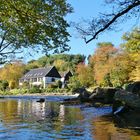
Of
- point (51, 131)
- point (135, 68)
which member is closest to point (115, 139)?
point (51, 131)

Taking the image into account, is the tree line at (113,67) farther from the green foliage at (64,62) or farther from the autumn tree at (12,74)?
the green foliage at (64,62)

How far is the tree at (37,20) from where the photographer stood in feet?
42.7

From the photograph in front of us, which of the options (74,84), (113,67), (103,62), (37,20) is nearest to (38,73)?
(74,84)

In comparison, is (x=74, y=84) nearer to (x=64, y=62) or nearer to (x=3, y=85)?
(x=3, y=85)

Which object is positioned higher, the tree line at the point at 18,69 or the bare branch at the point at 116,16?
the tree line at the point at 18,69

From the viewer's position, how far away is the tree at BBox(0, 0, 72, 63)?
42.7 feet

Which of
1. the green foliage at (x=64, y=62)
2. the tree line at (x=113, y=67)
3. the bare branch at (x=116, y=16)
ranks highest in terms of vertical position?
the green foliage at (x=64, y=62)

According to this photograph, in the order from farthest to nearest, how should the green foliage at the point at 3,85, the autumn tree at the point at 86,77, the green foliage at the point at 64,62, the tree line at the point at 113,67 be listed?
1. the green foliage at the point at 64,62
2. the green foliage at the point at 3,85
3. the autumn tree at the point at 86,77
4. the tree line at the point at 113,67

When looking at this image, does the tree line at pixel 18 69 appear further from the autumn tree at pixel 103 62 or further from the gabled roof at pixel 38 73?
the autumn tree at pixel 103 62

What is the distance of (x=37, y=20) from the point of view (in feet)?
45.3

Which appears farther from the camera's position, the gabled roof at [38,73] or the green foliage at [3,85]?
the gabled roof at [38,73]

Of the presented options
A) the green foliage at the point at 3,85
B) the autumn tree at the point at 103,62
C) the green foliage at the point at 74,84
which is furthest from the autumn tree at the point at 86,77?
the green foliage at the point at 3,85

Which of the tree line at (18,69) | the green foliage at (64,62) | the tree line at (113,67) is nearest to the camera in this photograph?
the tree line at (113,67)

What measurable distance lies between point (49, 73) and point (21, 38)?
362 ft
